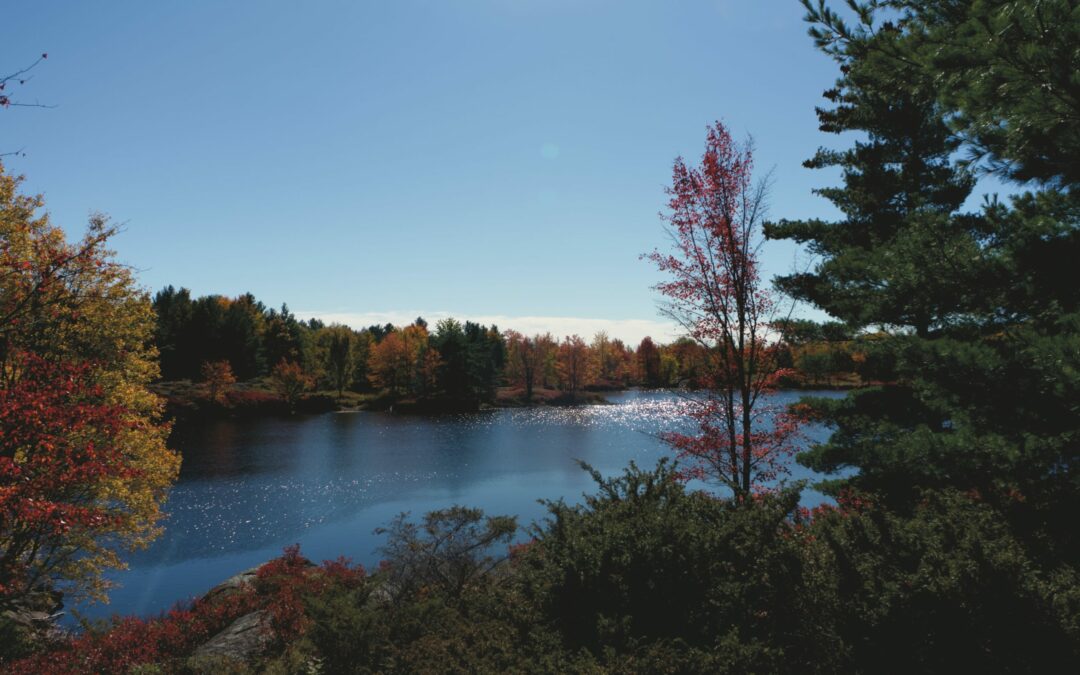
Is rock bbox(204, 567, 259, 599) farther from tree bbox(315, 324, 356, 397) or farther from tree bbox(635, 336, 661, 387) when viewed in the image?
tree bbox(635, 336, 661, 387)

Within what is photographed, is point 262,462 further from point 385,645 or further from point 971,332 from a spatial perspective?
point 971,332

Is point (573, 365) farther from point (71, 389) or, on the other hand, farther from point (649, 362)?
point (71, 389)

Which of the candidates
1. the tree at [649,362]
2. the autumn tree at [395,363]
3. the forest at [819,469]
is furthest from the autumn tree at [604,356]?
the forest at [819,469]

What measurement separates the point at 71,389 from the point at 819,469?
691 inches

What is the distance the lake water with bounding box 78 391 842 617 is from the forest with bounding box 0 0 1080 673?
11.9 ft

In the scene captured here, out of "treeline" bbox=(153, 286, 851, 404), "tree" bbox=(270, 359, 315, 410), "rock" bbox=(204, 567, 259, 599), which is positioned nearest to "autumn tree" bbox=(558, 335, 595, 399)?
"treeline" bbox=(153, 286, 851, 404)

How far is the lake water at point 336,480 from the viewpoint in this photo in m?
20.8

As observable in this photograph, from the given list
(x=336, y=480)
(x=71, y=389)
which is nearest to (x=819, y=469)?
(x=71, y=389)

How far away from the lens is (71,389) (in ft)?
37.1

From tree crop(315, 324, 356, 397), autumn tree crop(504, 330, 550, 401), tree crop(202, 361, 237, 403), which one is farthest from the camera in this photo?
autumn tree crop(504, 330, 550, 401)

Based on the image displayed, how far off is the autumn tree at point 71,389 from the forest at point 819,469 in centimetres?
11

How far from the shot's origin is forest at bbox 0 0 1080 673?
531cm

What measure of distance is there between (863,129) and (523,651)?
16289mm

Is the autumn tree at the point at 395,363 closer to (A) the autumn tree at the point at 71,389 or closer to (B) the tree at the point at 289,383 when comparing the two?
(B) the tree at the point at 289,383
